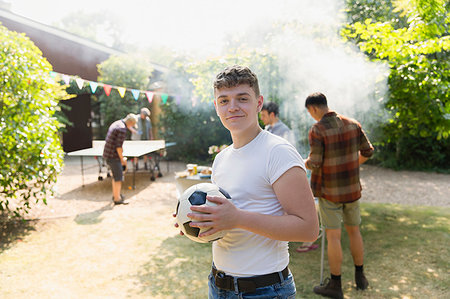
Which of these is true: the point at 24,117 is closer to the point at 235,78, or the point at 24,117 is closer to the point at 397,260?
the point at 235,78

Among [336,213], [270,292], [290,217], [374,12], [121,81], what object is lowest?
[336,213]

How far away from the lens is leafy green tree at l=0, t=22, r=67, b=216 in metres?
4.28

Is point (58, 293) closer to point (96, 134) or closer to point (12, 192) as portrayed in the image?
point (12, 192)

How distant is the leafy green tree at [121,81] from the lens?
37.7ft

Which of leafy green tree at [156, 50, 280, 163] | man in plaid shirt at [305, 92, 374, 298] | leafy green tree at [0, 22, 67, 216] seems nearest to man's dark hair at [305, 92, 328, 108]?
man in plaid shirt at [305, 92, 374, 298]

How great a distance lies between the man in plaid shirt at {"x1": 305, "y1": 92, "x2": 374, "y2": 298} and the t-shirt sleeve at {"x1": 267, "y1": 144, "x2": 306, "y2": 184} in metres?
1.85

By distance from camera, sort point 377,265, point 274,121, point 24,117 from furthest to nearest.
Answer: point 24,117 < point 274,121 < point 377,265

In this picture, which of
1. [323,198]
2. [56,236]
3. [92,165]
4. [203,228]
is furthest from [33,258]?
[92,165]

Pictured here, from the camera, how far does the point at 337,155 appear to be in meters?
2.93

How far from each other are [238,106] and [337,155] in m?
1.94

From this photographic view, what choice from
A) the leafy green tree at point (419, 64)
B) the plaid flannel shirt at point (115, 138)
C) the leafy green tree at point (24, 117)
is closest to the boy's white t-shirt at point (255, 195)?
the leafy green tree at point (419, 64)

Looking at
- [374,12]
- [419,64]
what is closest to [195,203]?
[419,64]

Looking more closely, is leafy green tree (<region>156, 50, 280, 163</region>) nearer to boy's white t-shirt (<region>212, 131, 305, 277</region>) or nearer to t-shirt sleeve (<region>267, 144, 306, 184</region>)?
boy's white t-shirt (<region>212, 131, 305, 277</region>)

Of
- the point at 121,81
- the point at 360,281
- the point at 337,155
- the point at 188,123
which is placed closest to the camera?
the point at 337,155
